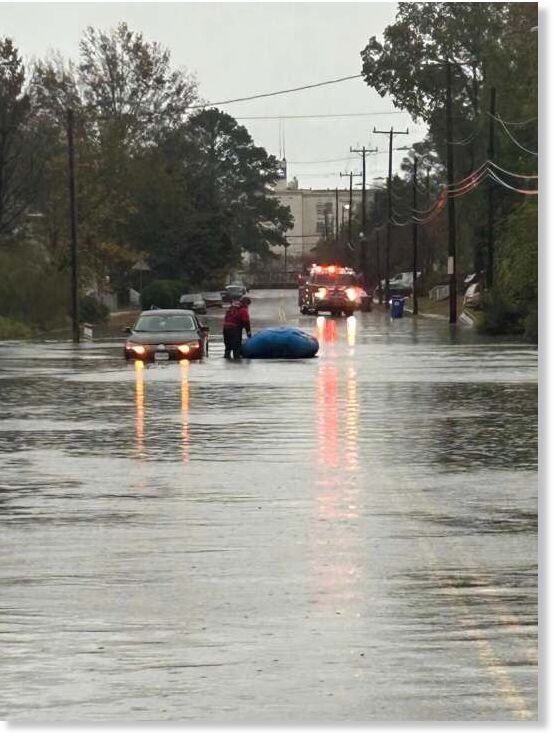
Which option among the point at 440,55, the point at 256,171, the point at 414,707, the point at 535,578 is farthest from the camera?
the point at 256,171

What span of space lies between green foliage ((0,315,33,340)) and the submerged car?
19.6 metres

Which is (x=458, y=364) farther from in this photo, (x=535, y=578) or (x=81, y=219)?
(x=81, y=219)

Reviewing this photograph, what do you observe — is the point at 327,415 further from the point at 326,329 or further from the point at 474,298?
the point at 474,298

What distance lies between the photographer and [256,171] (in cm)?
18838

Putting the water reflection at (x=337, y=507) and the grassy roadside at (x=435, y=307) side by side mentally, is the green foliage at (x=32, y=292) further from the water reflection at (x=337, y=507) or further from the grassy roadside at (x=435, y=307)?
the water reflection at (x=337, y=507)

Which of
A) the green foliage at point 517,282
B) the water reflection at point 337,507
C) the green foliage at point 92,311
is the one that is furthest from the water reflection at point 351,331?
the water reflection at point 337,507

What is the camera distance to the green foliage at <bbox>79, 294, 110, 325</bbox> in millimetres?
82000

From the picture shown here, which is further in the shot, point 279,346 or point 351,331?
point 351,331

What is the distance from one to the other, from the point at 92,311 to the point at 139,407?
54.7 metres

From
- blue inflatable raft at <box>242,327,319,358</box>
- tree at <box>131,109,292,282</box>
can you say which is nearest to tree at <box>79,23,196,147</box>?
tree at <box>131,109,292,282</box>

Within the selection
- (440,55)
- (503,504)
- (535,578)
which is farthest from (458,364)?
(440,55)

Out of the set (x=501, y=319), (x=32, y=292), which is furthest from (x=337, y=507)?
(x=32, y=292)

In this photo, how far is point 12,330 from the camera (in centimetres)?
6525

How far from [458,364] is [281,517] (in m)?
27.4
